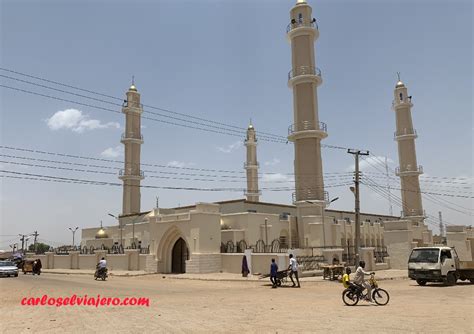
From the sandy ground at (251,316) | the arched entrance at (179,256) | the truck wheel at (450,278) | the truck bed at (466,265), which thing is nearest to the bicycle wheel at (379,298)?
the sandy ground at (251,316)

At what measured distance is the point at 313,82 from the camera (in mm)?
41031

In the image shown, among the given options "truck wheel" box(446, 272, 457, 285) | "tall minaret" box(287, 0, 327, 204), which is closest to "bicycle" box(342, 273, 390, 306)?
"truck wheel" box(446, 272, 457, 285)

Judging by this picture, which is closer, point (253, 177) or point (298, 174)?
point (298, 174)

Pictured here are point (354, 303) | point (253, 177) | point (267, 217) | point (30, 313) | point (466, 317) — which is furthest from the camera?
point (253, 177)

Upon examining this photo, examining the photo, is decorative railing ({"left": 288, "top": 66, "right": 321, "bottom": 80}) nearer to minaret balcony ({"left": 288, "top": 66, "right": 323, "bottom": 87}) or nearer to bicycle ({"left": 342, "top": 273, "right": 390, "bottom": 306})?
minaret balcony ({"left": 288, "top": 66, "right": 323, "bottom": 87})

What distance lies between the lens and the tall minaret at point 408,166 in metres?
55.8

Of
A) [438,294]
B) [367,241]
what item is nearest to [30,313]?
[438,294]

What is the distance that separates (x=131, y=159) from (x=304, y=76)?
82.3ft

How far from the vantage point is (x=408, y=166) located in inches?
2208

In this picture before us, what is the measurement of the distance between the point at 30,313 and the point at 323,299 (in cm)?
995

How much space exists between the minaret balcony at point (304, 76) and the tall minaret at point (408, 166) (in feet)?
70.6

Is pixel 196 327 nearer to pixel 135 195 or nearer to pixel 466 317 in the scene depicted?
pixel 466 317

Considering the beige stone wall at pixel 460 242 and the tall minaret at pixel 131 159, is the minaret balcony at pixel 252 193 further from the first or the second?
the beige stone wall at pixel 460 242

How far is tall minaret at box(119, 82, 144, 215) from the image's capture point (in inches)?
2094
